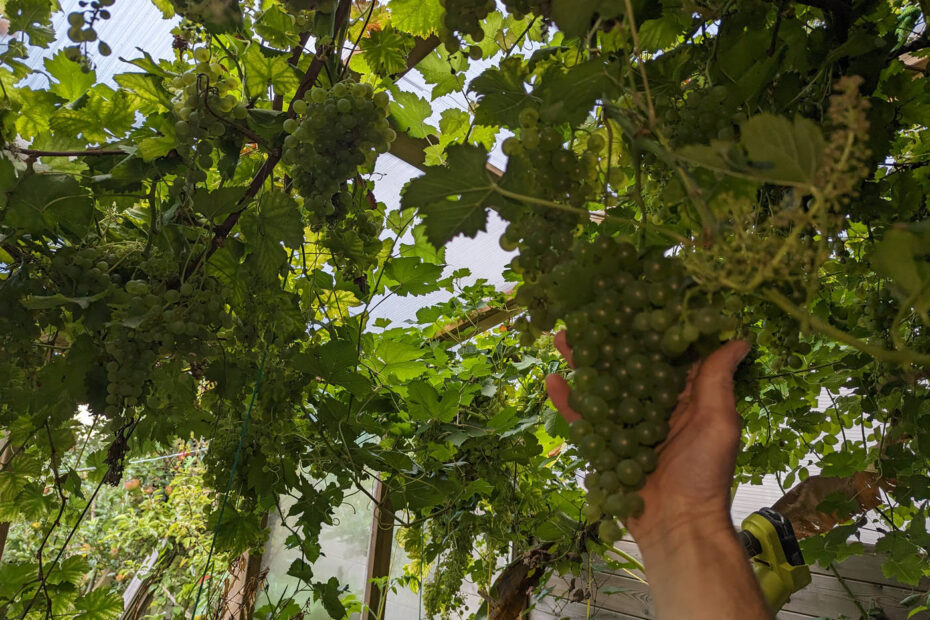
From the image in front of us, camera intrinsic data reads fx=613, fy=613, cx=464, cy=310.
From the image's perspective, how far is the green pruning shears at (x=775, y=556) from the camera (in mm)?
1643

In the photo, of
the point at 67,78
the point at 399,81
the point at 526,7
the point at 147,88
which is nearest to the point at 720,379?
the point at 526,7

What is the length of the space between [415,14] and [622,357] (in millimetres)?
867

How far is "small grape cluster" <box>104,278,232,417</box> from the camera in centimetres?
97

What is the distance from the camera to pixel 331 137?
38.7 inches

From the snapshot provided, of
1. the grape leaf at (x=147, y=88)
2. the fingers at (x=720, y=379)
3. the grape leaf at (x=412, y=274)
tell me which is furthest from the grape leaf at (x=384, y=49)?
the fingers at (x=720, y=379)

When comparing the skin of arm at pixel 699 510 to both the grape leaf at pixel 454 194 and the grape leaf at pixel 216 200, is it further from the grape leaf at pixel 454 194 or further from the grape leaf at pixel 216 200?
the grape leaf at pixel 216 200

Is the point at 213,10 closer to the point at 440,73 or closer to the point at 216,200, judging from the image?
the point at 216,200

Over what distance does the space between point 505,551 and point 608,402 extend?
6.77 feet

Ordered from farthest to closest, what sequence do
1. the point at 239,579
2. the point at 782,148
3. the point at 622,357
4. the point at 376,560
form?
the point at 376,560, the point at 239,579, the point at 622,357, the point at 782,148

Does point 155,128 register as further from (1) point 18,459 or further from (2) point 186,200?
(1) point 18,459

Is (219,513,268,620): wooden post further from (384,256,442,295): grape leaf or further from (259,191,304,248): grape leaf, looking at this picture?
(259,191,304,248): grape leaf

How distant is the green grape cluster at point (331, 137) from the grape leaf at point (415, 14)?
0.68 feet

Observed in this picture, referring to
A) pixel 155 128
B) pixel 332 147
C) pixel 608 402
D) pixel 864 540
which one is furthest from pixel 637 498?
pixel 864 540

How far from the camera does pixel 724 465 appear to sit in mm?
593
